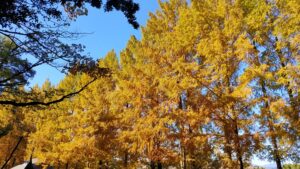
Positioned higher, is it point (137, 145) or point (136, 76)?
point (136, 76)

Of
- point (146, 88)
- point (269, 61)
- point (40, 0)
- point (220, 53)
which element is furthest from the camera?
point (146, 88)

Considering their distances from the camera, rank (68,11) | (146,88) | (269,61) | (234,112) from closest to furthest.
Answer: (68,11), (234,112), (269,61), (146,88)

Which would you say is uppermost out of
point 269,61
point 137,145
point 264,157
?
point 269,61

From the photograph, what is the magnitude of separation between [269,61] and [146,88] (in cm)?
500

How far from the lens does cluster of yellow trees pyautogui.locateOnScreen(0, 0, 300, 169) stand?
8563 mm

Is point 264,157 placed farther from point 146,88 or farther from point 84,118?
point 84,118

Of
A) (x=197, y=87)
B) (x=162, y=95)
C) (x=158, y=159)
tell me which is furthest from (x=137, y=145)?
(x=197, y=87)

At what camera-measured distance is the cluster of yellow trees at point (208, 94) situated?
8.56m

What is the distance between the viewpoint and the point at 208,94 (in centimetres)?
927

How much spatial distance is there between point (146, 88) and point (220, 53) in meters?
3.76

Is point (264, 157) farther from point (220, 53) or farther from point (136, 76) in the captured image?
point (136, 76)

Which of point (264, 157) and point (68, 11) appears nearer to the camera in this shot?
point (68, 11)

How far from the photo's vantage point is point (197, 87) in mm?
9438

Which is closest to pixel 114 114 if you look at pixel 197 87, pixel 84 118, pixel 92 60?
pixel 84 118
